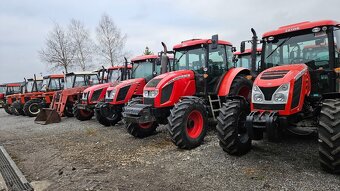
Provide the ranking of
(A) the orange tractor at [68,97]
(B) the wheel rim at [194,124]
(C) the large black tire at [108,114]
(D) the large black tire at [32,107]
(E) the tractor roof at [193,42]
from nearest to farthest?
1. (B) the wheel rim at [194,124]
2. (E) the tractor roof at [193,42]
3. (C) the large black tire at [108,114]
4. (A) the orange tractor at [68,97]
5. (D) the large black tire at [32,107]

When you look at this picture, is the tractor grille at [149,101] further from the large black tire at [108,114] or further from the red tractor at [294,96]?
the large black tire at [108,114]

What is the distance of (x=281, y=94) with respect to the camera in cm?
446

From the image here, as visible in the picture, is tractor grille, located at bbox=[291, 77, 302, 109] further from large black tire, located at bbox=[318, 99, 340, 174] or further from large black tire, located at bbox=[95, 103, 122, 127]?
large black tire, located at bbox=[95, 103, 122, 127]

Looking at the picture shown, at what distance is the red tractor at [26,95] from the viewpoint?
15.6 metres

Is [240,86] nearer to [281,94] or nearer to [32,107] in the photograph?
[281,94]

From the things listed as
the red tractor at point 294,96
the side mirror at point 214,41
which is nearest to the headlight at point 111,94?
the side mirror at point 214,41

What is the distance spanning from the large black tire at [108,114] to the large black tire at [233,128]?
510 cm

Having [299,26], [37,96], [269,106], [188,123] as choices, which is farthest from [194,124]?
[37,96]

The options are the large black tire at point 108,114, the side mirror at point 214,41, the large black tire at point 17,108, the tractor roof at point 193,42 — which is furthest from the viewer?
the large black tire at point 17,108

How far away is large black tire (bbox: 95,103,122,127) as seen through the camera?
9062mm

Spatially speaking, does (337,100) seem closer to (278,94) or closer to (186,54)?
(278,94)

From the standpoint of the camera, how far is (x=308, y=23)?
205 inches

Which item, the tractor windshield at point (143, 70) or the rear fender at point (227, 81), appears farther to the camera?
the tractor windshield at point (143, 70)

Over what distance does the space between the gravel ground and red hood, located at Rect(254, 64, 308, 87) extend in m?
1.30
